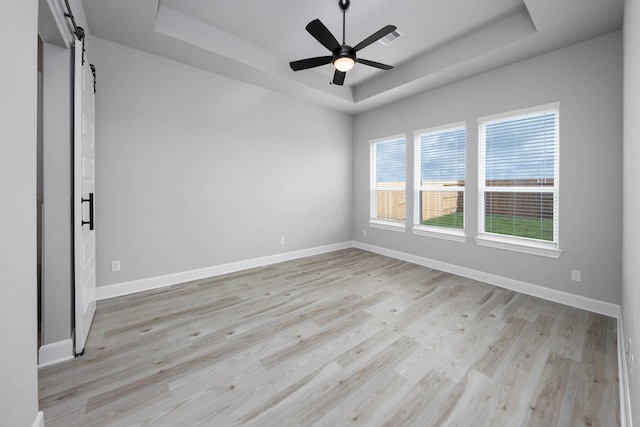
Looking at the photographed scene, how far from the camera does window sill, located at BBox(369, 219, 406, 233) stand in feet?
15.7

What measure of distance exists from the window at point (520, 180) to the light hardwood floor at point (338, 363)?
0.78 meters

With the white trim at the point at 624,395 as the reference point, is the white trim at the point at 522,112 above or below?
above

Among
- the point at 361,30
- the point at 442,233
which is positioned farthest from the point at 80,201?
the point at 442,233

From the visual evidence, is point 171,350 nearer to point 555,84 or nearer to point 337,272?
point 337,272

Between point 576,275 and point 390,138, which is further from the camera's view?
point 390,138

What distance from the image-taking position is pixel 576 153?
9.47 ft

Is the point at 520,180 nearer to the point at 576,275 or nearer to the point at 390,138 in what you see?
the point at 576,275

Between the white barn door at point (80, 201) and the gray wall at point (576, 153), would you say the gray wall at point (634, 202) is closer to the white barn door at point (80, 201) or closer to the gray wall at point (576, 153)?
the gray wall at point (576, 153)

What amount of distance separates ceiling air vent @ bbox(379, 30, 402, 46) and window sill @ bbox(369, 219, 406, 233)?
112 inches

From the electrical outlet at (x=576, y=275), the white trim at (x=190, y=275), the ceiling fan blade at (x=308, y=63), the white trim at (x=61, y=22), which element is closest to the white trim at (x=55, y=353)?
the white trim at (x=190, y=275)

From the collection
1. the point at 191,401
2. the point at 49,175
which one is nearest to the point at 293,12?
the point at 49,175

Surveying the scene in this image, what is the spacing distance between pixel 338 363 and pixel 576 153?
3318 mm

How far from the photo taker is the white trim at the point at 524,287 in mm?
2729

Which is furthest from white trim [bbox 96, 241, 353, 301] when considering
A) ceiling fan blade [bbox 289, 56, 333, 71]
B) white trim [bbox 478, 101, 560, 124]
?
white trim [bbox 478, 101, 560, 124]
